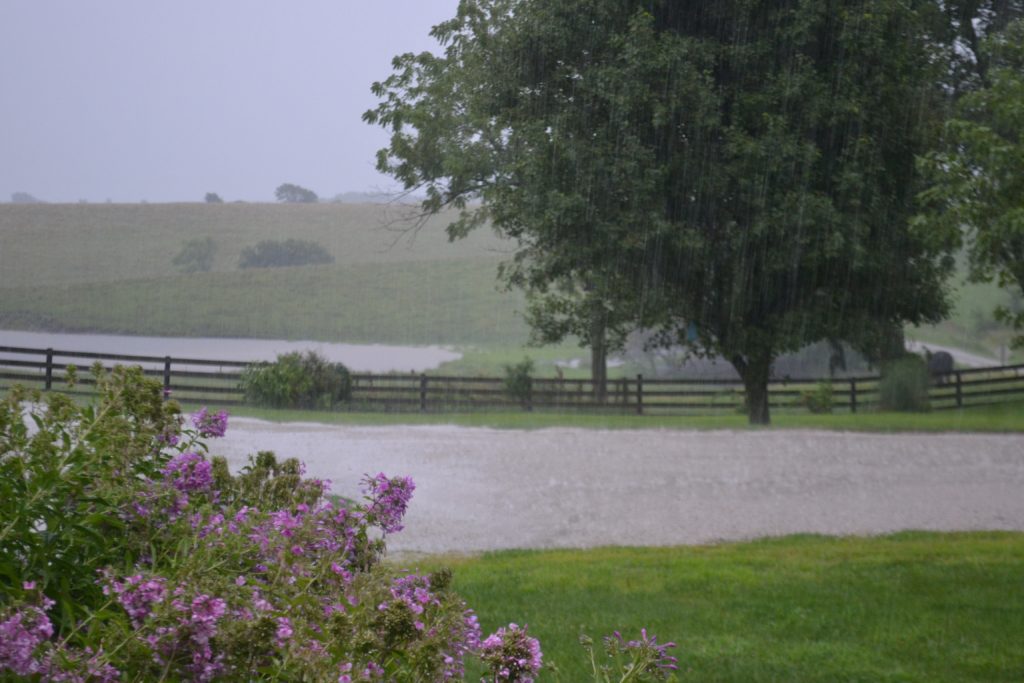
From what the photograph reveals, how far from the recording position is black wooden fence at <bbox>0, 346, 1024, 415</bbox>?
4.30 meters

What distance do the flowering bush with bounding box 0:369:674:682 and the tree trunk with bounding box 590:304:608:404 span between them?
3565mm

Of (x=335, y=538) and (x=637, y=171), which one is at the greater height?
(x=637, y=171)

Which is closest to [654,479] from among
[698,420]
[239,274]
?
[698,420]

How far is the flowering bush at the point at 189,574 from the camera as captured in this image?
1.16m

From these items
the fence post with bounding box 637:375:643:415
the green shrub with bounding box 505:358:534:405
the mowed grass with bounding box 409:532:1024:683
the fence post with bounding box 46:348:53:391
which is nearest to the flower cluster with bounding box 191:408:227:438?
the mowed grass with bounding box 409:532:1024:683

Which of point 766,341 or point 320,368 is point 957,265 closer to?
point 766,341

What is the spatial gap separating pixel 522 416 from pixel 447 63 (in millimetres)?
1886

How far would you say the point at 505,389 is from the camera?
5.33 meters

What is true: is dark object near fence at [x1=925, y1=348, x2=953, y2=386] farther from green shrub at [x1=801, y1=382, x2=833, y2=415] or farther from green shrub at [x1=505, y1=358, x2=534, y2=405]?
green shrub at [x1=505, y1=358, x2=534, y2=405]

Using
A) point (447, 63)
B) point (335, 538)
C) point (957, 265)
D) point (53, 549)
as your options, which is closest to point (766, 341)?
point (957, 265)

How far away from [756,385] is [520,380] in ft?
5.16

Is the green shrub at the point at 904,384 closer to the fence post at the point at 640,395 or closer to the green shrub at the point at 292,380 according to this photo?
the fence post at the point at 640,395

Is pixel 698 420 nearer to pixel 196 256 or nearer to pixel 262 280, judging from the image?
pixel 262 280

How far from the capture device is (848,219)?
5.79m
